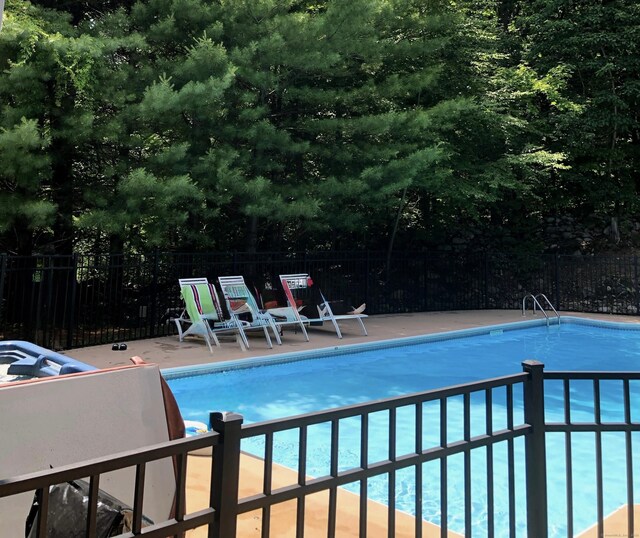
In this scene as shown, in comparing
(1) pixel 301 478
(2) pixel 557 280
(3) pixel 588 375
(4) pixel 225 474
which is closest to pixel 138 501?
(4) pixel 225 474

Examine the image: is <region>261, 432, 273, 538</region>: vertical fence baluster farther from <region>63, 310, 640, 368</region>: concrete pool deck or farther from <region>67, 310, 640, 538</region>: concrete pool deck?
<region>63, 310, 640, 368</region>: concrete pool deck

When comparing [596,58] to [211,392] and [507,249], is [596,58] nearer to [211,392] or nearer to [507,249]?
[507,249]

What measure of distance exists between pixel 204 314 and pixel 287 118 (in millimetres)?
5297

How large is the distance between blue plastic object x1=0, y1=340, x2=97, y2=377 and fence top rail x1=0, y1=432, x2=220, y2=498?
5.06 feet

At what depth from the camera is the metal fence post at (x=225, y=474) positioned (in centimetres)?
135

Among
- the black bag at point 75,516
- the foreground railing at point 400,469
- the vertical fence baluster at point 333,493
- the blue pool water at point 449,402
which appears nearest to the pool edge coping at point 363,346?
the blue pool water at point 449,402

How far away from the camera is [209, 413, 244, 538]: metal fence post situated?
135 cm

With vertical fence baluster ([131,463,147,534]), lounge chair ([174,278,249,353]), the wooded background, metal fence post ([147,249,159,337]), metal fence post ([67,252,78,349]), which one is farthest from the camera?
metal fence post ([147,249,159,337])

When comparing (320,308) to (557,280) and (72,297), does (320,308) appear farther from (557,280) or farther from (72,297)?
(557,280)

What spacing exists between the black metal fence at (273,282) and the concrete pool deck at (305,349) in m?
0.77

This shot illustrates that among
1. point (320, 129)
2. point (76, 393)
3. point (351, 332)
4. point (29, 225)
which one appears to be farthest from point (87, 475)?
point (320, 129)

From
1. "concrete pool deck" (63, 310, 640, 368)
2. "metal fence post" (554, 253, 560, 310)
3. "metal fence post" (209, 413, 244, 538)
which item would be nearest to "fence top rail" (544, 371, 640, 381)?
"metal fence post" (209, 413, 244, 538)

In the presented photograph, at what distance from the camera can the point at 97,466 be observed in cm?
114

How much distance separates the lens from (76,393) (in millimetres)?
2145
